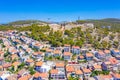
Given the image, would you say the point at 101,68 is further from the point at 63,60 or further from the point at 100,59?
the point at 63,60

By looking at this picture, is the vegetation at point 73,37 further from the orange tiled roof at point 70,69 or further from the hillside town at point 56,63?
the orange tiled roof at point 70,69

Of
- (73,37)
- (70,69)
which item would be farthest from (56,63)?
(73,37)

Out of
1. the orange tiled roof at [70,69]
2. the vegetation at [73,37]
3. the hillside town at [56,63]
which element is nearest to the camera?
the hillside town at [56,63]

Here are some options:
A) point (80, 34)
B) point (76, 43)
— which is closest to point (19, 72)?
point (76, 43)

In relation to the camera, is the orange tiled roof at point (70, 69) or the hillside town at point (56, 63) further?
the orange tiled roof at point (70, 69)

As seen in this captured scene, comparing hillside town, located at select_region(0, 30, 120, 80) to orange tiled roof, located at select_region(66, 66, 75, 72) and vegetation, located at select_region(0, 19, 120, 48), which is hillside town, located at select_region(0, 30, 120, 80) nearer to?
orange tiled roof, located at select_region(66, 66, 75, 72)

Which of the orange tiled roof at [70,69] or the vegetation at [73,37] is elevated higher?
the vegetation at [73,37]

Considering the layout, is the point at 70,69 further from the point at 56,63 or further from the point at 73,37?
the point at 73,37

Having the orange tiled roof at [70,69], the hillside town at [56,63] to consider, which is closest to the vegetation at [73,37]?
the hillside town at [56,63]
